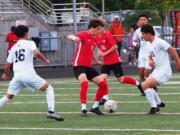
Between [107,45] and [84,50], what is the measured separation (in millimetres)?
1561

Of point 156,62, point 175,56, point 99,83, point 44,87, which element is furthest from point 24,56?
point 175,56

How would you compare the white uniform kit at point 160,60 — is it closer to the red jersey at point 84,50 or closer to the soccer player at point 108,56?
the red jersey at point 84,50

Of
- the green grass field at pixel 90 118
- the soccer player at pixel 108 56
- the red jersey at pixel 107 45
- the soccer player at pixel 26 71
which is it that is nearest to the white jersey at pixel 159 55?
the green grass field at pixel 90 118

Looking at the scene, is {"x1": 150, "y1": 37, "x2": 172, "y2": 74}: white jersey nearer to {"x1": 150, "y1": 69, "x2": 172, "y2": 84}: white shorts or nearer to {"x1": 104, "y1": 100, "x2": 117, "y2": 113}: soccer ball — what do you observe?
{"x1": 150, "y1": 69, "x2": 172, "y2": 84}: white shorts

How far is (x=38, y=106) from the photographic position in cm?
1698

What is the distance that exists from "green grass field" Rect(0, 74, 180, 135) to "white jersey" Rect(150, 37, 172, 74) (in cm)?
89

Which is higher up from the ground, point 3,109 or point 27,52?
point 27,52

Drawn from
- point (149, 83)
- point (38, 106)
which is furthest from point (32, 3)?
point (149, 83)

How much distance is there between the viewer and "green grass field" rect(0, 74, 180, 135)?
1227 cm

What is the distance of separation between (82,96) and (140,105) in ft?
7.15

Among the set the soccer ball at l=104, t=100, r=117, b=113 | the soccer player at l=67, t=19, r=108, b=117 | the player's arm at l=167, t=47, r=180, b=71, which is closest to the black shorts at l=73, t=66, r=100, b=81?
the soccer player at l=67, t=19, r=108, b=117

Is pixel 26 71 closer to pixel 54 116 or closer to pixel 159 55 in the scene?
pixel 54 116

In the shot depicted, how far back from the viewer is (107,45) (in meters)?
16.5

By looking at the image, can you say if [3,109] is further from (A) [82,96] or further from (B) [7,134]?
(B) [7,134]
